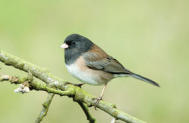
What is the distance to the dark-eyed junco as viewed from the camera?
2.98m

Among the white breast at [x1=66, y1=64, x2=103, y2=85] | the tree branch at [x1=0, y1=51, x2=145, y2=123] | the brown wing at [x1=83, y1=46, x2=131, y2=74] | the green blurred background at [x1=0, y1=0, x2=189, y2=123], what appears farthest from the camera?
the green blurred background at [x1=0, y1=0, x2=189, y2=123]

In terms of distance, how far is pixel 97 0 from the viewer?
5.52 m

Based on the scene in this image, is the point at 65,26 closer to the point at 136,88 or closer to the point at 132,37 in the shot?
the point at 132,37

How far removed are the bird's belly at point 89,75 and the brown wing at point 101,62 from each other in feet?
0.18

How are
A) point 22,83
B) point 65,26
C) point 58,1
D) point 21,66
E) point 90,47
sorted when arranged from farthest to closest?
point 58,1, point 65,26, point 90,47, point 21,66, point 22,83

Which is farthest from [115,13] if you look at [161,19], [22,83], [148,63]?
[22,83]

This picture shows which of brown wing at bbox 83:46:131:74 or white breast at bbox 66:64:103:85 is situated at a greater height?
brown wing at bbox 83:46:131:74

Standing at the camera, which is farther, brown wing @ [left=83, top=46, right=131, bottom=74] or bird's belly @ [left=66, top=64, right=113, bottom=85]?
brown wing @ [left=83, top=46, right=131, bottom=74]

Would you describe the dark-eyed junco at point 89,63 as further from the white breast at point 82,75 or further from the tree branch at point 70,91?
the tree branch at point 70,91

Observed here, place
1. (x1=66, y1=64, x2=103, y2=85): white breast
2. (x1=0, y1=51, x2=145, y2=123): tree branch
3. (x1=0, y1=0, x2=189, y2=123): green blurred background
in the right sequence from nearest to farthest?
(x1=0, y1=51, x2=145, y2=123): tree branch, (x1=66, y1=64, x2=103, y2=85): white breast, (x1=0, y1=0, x2=189, y2=123): green blurred background

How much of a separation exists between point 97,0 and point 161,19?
87 centimetres

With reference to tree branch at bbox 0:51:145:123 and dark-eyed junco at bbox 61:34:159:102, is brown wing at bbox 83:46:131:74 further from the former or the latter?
tree branch at bbox 0:51:145:123

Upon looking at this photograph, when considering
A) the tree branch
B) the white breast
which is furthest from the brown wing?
the tree branch

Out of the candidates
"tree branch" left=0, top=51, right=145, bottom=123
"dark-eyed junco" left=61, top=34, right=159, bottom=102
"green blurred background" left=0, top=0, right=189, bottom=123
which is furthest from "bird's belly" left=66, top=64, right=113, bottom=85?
"green blurred background" left=0, top=0, right=189, bottom=123
